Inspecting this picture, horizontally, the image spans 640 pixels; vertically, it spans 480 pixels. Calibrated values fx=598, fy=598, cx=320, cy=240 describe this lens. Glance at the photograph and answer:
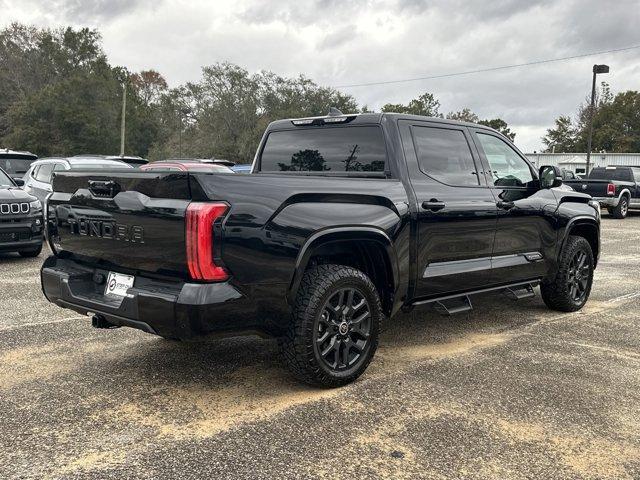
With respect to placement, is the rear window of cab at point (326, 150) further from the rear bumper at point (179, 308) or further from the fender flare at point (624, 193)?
the fender flare at point (624, 193)

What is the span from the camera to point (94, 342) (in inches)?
186

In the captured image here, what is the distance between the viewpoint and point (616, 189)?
18.9 m

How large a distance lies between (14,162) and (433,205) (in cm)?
1234

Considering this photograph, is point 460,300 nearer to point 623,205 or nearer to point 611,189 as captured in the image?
point 611,189

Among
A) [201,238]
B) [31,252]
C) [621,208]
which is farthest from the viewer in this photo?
[621,208]

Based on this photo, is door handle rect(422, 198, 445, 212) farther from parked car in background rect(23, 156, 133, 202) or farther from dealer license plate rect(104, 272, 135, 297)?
parked car in background rect(23, 156, 133, 202)

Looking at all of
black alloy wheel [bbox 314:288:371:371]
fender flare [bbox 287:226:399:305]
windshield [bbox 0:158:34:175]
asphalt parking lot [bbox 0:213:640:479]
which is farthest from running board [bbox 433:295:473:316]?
windshield [bbox 0:158:34:175]

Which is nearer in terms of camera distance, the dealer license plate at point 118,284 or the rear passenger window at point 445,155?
the dealer license plate at point 118,284

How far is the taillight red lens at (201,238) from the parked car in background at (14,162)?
12.0m

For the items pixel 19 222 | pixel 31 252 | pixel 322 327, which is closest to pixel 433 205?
pixel 322 327

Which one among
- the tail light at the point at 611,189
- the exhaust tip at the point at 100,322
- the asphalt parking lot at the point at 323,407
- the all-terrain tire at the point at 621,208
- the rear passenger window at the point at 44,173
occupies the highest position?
the rear passenger window at the point at 44,173

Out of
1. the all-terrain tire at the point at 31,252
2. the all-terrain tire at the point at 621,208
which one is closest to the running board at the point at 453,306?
the all-terrain tire at the point at 31,252

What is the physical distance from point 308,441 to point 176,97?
49.3 m

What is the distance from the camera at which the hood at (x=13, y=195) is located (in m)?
8.37
